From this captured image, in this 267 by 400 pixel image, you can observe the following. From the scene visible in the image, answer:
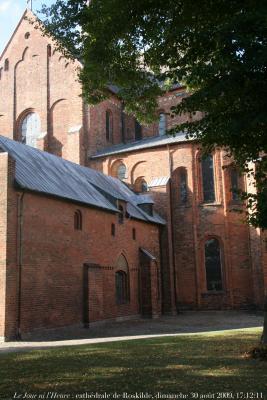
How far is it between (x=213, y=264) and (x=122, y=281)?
23.0 feet

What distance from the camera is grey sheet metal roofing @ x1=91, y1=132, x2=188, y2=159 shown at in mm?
28945

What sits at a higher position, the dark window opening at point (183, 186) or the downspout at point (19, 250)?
the dark window opening at point (183, 186)

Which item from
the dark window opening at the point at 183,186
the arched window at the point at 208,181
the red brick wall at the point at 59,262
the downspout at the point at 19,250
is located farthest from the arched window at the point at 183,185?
the downspout at the point at 19,250

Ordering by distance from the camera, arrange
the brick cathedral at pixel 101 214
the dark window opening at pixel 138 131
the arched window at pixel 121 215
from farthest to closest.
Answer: the dark window opening at pixel 138 131
the arched window at pixel 121 215
the brick cathedral at pixel 101 214

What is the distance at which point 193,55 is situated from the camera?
36.1ft

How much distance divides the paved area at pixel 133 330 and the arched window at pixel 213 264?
2.19m

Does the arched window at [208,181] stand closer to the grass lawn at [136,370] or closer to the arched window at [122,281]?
the arched window at [122,281]

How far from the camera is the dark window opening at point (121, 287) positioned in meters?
22.5

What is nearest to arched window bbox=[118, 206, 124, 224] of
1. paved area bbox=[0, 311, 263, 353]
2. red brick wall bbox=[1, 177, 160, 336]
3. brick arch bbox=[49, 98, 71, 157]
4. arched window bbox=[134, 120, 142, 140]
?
red brick wall bbox=[1, 177, 160, 336]

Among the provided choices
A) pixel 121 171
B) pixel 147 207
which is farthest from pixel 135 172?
pixel 147 207

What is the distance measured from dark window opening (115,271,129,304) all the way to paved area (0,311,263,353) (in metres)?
1.25

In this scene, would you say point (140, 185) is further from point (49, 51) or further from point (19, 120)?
point (49, 51)

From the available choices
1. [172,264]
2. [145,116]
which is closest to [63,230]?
[145,116]

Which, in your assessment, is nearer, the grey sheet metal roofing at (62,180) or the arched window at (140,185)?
the grey sheet metal roofing at (62,180)
